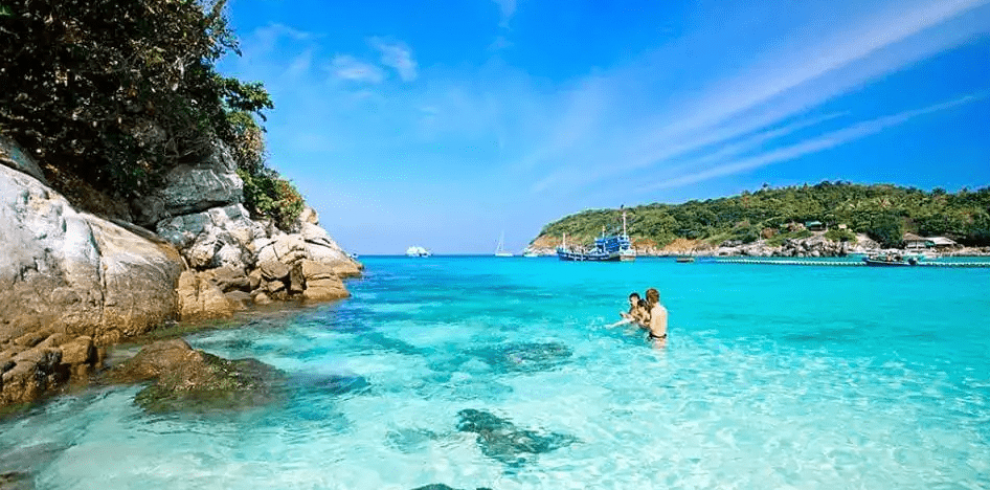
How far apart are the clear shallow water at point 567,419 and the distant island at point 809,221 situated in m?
97.6

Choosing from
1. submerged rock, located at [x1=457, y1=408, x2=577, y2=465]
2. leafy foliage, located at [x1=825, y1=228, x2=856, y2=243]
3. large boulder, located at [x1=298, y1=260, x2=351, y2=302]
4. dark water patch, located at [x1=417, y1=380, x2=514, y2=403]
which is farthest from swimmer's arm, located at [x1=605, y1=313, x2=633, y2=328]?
leafy foliage, located at [x1=825, y1=228, x2=856, y2=243]

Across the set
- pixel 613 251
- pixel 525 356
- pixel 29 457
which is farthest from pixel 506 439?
pixel 613 251

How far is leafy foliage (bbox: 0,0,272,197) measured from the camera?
12344 mm

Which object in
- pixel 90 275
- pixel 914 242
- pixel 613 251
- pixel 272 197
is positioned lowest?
pixel 90 275

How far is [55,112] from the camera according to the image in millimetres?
13500

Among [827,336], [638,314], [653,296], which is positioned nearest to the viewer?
[653,296]

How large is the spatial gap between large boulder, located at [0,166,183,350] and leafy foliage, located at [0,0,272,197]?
12.2 feet

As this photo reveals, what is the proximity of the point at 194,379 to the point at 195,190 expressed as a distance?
16278 mm

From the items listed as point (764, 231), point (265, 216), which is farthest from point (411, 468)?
point (764, 231)

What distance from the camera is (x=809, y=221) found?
10781 cm

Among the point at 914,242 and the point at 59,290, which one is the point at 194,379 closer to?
the point at 59,290

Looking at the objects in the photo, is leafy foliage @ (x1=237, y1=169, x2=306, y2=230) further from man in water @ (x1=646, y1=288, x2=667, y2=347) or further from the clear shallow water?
man in water @ (x1=646, y1=288, x2=667, y2=347)

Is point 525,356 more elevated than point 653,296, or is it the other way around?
point 653,296

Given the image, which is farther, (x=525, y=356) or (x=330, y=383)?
(x=525, y=356)
